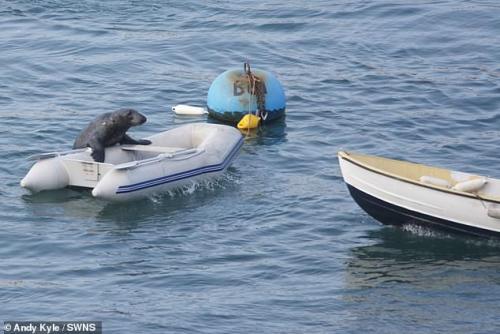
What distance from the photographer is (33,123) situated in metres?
23.5

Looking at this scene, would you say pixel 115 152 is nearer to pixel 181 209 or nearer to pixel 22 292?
pixel 181 209

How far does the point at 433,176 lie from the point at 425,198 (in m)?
0.92

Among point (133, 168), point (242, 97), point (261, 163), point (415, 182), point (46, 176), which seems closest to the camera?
point (415, 182)

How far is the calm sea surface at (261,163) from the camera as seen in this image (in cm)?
1539

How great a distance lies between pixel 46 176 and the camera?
62.7ft

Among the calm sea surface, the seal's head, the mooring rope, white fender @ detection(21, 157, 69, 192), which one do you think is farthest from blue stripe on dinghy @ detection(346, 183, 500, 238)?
the mooring rope

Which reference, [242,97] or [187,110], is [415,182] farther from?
[187,110]

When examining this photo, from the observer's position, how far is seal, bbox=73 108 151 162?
19.9 meters

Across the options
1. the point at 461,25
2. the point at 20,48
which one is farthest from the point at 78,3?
the point at 461,25

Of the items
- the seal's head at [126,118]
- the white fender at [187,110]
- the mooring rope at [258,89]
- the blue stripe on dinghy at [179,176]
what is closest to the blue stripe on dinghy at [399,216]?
the blue stripe on dinghy at [179,176]

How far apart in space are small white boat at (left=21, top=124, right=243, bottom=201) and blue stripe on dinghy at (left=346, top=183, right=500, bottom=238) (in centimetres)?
302

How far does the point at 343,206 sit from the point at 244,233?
1887 mm

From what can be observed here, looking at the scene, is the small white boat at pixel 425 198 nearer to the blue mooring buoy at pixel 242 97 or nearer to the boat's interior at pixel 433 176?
the boat's interior at pixel 433 176

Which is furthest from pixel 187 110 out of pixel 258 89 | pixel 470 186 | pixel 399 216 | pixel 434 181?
pixel 470 186
